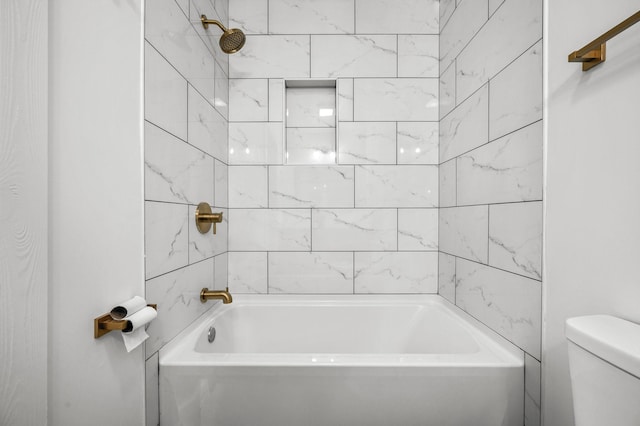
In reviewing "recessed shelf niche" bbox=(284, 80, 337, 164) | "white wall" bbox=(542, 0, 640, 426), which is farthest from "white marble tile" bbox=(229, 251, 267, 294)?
"white wall" bbox=(542, 0, 640, 426)

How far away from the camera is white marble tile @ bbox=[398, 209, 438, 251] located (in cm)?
166

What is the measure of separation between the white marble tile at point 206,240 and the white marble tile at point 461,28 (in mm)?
1511

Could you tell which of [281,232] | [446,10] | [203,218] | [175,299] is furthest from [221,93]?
[446,10]

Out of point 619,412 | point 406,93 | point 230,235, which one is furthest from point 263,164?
point 619,412

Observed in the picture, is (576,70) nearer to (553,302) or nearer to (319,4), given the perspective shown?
(553,302)

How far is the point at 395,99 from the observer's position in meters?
1.66

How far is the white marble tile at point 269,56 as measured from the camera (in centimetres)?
166

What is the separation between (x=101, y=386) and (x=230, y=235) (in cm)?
101

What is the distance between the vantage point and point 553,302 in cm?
81

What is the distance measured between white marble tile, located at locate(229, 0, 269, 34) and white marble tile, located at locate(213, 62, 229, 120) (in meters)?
0.34

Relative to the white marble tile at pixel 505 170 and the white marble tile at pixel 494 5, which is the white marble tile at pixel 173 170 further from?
the white marble tile at pixel 494 5

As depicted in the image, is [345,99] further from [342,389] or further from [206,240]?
[342,389]

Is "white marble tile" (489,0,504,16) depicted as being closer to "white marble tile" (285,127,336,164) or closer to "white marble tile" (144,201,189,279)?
"white marble tile" (285,127,336,164)

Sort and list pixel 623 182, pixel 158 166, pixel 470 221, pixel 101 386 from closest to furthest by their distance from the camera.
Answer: pixel 623 182 → pixel 101 386 → pixel 158 166 → pixel 470 221
